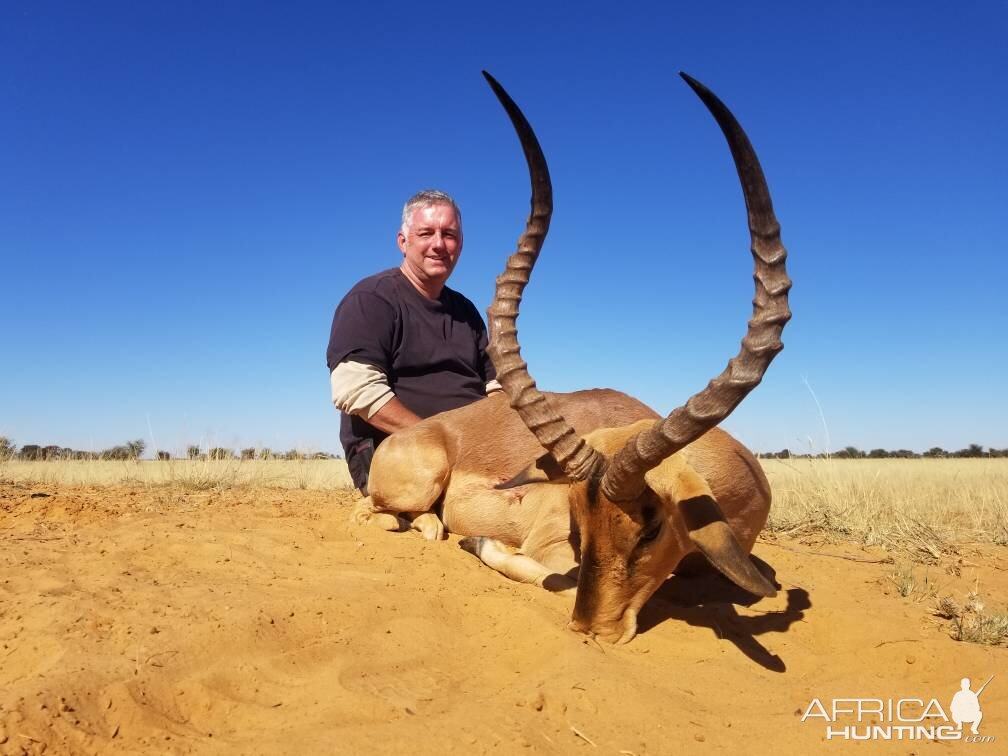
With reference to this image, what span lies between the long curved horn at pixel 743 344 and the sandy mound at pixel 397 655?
3.04ft

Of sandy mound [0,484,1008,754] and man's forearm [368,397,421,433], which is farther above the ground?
man's forearm [368,397,421,433]

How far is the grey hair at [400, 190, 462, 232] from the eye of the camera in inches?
320

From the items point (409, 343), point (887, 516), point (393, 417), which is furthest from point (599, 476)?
point (887, 516)

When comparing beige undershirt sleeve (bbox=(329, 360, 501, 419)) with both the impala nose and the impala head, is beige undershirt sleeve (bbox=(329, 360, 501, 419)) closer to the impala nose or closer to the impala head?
the impala head

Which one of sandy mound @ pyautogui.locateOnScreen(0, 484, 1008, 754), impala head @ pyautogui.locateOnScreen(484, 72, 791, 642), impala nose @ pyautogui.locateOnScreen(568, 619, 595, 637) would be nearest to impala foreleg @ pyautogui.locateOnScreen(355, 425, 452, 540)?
sandy mound @ pyautogui.locateOnScreen(0, 484, 1008, 754)

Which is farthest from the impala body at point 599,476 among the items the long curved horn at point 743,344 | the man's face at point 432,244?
the man's face at point 432,244

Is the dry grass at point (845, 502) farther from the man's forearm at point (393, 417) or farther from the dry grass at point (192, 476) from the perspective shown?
the man's forearm at point (393, 417)

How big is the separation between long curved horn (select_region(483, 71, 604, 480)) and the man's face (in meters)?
3.62

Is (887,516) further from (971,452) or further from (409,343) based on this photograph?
(971,452)

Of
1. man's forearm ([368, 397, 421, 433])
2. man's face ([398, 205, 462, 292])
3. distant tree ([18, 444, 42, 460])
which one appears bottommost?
distant tree ([18, 444, 42, 460])

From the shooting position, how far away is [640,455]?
143 inches

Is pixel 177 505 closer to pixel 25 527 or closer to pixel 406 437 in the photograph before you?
pixel 25 527

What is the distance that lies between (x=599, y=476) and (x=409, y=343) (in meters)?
4.01

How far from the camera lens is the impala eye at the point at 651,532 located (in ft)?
12.8
